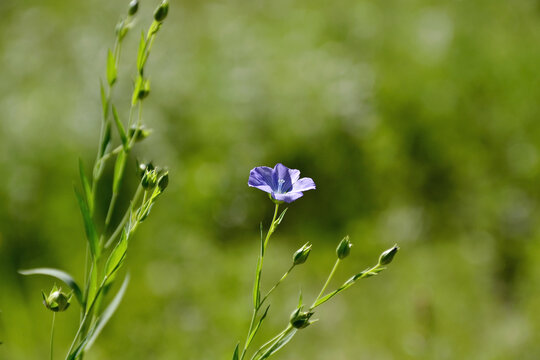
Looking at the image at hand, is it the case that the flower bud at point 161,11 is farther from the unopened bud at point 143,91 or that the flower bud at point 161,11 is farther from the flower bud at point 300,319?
the flower bud at point 300,319

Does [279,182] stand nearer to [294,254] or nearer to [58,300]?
[294,254]

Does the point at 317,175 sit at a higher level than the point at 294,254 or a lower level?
→ higher

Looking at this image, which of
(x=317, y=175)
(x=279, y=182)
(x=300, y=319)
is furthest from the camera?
(x=317, y=175)

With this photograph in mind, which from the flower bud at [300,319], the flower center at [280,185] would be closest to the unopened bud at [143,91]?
the flower center at [280,185]

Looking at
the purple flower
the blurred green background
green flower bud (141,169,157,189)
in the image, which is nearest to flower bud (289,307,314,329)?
the purple flower

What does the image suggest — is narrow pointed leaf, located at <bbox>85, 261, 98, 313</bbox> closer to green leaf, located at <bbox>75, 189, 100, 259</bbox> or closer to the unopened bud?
green leaf, located at <bbox>75, 189, 100, 259</bbox>

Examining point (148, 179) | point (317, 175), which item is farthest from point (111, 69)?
point (317, 175)

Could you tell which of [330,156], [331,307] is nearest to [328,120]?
[330,156]
